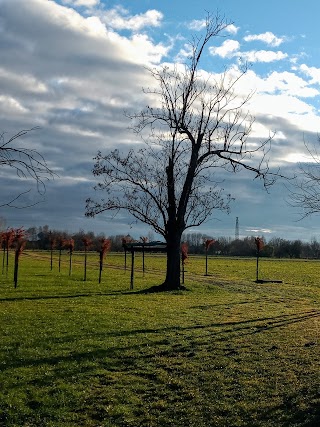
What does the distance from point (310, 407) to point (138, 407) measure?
93.0 inches

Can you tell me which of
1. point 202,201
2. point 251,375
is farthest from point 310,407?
point 202,201

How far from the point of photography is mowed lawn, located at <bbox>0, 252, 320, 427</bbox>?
269 inches

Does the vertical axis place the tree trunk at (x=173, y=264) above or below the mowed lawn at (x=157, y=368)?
above

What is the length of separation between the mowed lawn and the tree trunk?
873 cm

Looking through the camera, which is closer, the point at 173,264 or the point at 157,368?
the point at 157,368

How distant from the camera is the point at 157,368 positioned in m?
9.08

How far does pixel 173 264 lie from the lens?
1019 inches

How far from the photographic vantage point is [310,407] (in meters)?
6.94

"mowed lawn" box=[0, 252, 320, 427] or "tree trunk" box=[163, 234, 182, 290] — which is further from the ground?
"tree trunk" box=[163, 234, 182, 290]

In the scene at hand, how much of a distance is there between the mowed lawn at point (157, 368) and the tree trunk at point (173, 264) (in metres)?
8.73

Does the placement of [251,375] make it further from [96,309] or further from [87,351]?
[96,309]

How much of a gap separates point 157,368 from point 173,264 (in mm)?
16829

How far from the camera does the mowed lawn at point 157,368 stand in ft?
22.4

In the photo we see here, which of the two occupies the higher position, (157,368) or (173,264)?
(173,264)
